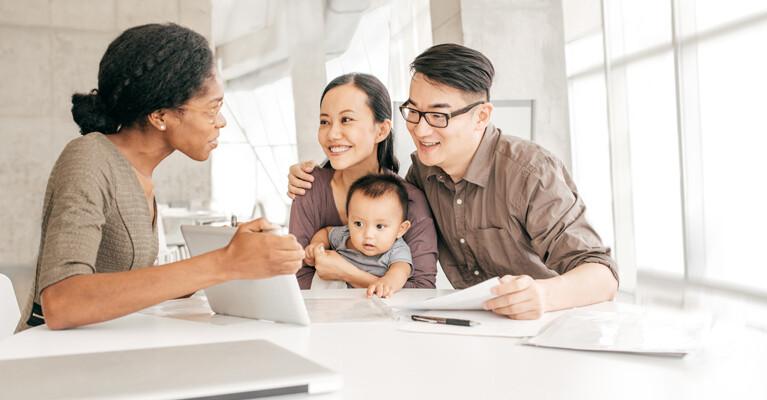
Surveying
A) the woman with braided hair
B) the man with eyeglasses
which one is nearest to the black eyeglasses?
the man with eyeglasses

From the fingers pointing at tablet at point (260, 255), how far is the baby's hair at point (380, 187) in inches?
34.2

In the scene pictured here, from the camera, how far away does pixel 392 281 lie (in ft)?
6.18

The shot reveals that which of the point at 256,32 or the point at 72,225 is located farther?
the point at 256,32

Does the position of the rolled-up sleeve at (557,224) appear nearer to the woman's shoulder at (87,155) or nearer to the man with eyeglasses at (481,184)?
the man with eyeglasses at (481,184)

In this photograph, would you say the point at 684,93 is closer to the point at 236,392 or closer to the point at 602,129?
the point at 602,129

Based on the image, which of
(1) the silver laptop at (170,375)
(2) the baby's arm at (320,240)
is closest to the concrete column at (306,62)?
(2) the baby's arm at (320,240)

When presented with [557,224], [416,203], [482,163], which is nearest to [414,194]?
[416,203]

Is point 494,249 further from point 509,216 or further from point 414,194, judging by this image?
point 414,194

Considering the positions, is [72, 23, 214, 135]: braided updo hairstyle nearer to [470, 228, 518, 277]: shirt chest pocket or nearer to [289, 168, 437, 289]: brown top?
[289, 168, 437, 289]: brown top

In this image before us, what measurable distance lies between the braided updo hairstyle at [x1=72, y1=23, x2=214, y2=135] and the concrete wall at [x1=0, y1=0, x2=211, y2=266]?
4801mm

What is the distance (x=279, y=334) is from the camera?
4.08ft

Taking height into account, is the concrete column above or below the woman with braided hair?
above

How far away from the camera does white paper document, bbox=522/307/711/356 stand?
41.5 inches

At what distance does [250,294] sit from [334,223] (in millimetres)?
1019
